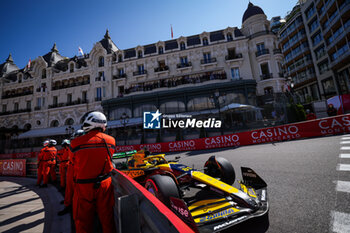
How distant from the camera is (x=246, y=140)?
1095 centimetres

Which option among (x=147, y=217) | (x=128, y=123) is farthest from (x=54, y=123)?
(x=147, y=217)

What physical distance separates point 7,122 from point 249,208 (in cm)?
4098

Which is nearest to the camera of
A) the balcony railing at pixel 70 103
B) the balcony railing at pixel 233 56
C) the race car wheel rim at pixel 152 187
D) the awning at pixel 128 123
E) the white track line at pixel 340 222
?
the white track line at pixel 340 222

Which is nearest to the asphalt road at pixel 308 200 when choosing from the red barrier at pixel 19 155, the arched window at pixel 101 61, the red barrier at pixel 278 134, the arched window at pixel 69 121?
the red barrier at pixel 278 134

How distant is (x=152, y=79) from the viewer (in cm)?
2391

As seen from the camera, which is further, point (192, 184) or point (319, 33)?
point (319, 33)

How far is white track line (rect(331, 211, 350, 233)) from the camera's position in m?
1.82

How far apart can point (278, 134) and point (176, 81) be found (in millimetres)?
15522

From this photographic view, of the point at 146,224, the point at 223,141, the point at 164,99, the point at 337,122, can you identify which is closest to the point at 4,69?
the point at 164,99

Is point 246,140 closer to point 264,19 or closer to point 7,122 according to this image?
point 264,19

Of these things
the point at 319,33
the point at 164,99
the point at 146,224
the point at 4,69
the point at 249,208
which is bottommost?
the point at 249,208

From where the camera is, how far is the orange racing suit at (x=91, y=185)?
1922mm

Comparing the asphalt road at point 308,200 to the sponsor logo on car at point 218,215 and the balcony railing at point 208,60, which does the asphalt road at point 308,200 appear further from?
the balcony railing at point 208,60

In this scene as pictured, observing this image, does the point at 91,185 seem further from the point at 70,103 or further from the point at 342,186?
the point at 70,103
